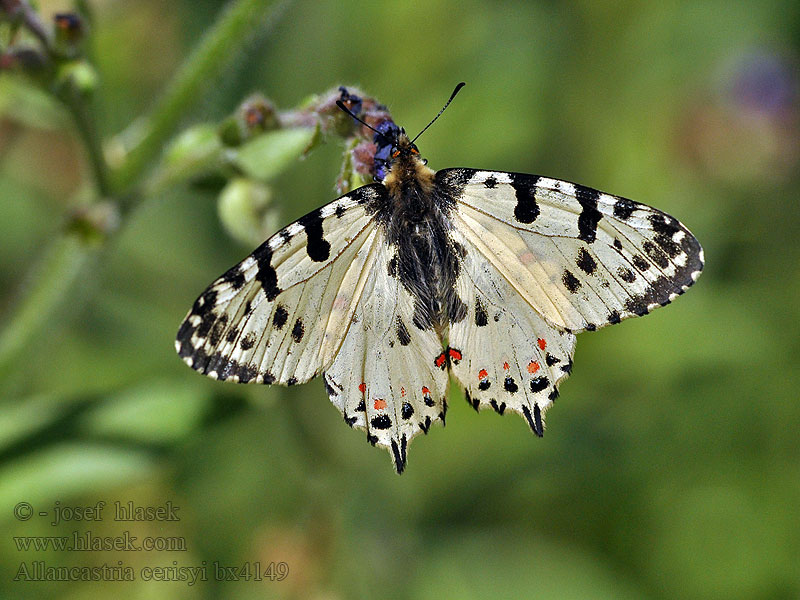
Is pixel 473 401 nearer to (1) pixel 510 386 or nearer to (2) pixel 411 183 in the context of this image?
(1) pixel 510 386

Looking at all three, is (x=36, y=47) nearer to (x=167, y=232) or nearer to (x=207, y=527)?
(x=167, y=232)

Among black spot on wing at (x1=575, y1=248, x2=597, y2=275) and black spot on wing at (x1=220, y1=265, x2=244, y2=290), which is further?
black spot on wing at (x1=575, y1=248, x2=597, y2=275)

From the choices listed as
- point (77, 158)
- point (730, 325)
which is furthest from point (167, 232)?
point (730, 325)

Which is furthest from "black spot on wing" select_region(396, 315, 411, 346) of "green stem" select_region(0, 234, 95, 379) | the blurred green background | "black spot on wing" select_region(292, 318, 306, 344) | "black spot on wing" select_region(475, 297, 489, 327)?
"green stem" select_region(0, 234, 95, 379)

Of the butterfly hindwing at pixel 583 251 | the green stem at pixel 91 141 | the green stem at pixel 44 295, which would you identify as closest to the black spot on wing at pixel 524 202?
the butterfly hindwing at pixel 583 251

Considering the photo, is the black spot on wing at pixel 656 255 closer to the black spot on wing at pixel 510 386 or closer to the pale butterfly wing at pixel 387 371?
the black spot on wing at pixel 510 386

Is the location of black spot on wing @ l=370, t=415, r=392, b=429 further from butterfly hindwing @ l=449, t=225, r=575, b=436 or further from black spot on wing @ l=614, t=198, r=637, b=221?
black spot on wing @ l=614, t=198, r=637, b=221
